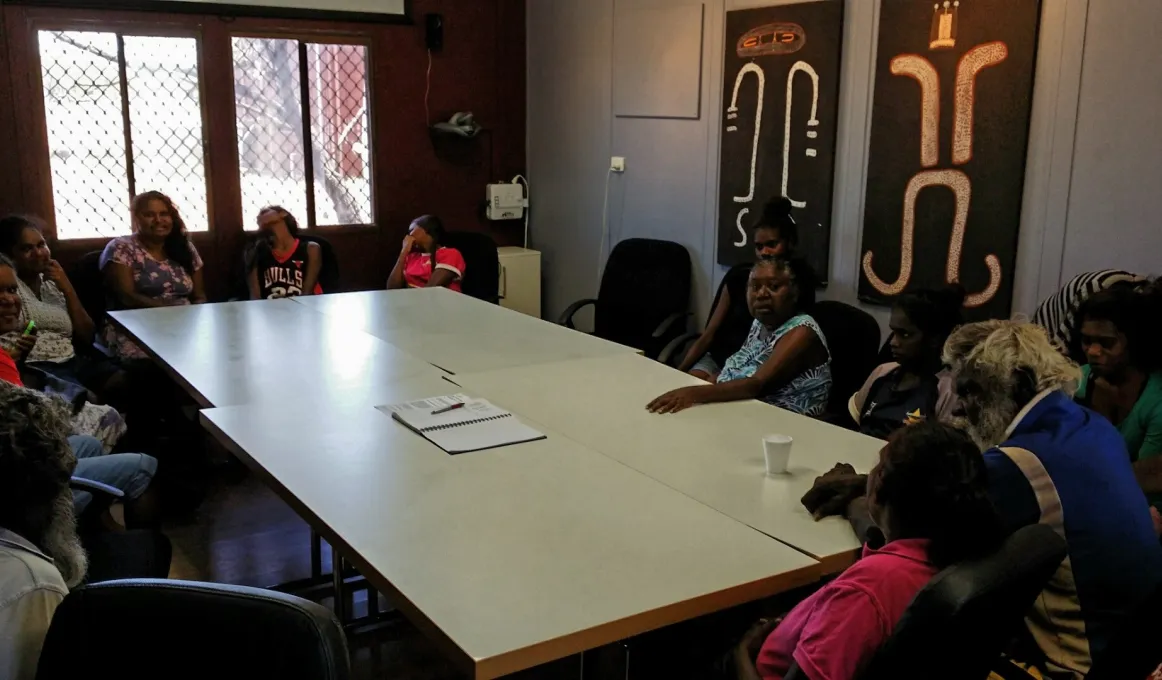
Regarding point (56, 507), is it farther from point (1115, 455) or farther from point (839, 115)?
point (839, 115)

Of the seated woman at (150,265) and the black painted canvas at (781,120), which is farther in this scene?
the seated woman at (150,265)

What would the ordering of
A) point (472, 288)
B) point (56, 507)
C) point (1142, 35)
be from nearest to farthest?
point (56, 507), point (1142, 35), point (472, 288)

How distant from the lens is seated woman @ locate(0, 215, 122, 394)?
4.02 m

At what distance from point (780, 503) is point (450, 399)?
104cm

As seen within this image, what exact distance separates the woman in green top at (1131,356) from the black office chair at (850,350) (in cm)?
97

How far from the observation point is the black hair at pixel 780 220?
4090mm

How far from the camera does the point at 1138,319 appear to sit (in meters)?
2.60

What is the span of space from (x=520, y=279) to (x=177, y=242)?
2031 mm

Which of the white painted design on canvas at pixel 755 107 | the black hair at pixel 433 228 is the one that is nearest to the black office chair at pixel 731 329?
the white painted design on canvas at pixel 755 107

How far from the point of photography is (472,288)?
5277 millimetres

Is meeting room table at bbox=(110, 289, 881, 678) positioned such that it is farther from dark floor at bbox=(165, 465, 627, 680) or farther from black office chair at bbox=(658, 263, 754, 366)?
black office chair at bbox=(658, 263, 754, 366)

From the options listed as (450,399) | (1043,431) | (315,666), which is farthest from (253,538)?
(1043,431)

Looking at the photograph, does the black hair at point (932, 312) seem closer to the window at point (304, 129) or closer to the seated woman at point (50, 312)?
the seated woman at point (50, 312)

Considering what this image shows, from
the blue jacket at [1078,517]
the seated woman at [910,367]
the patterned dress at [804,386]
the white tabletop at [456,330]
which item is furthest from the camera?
the white tabletop at [456,330]
